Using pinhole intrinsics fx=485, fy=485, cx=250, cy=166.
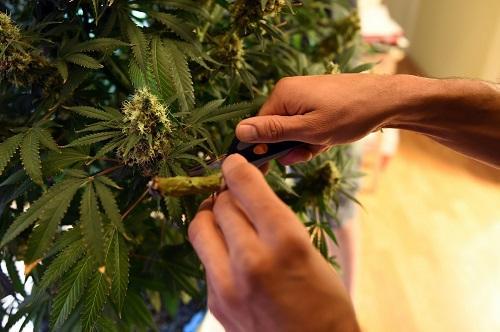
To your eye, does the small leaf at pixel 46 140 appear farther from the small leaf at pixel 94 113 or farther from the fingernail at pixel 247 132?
the fingernail at pixel 247 132

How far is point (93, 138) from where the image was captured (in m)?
0.62

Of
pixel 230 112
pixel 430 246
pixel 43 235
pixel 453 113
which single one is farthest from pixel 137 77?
pixel 430 246

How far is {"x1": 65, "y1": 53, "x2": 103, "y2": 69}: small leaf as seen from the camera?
0.64 metres

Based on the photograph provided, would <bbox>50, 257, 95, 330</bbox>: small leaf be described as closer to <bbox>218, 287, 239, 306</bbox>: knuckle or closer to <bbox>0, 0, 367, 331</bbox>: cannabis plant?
<bbox>0, 0, 367, 331</bbox>: cannabis plant

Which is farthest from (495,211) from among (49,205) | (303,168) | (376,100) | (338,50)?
(49,205)

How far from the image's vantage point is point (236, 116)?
0.72m

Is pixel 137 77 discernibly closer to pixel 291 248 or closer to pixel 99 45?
pixel 99 45

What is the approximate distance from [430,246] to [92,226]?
182 centimetres

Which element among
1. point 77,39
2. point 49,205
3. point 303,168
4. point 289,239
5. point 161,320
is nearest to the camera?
point 289,239

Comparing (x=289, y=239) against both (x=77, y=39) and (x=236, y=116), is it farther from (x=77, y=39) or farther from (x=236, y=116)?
(x=77, y=39)

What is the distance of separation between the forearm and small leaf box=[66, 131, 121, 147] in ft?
1.43

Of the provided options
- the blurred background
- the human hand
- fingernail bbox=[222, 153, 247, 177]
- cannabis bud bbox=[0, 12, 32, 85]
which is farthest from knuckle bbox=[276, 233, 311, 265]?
the blurred background

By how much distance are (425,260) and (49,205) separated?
1.75 meters

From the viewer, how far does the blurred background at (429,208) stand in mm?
1590
